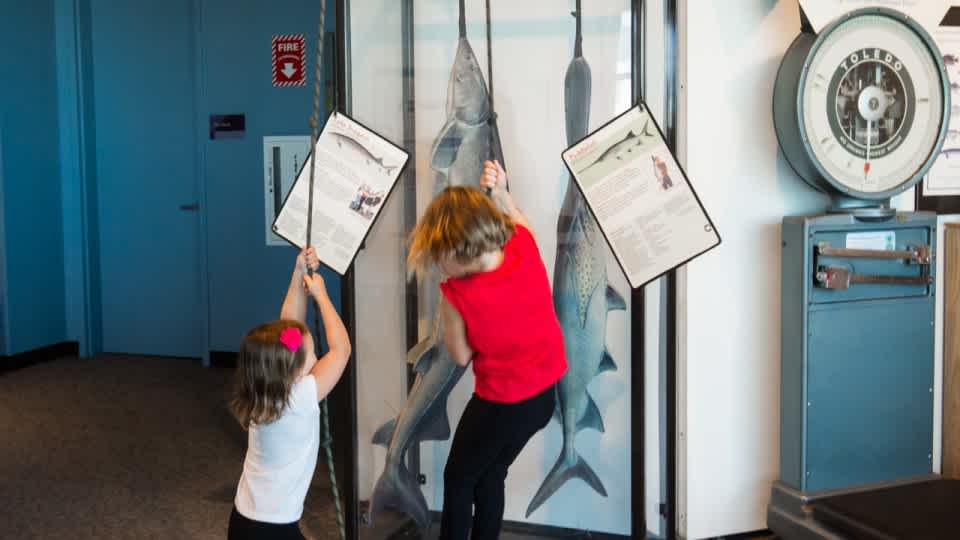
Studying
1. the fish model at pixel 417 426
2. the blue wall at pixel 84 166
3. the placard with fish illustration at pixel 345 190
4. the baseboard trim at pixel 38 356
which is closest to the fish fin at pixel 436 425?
the fish model at pixel 417 426

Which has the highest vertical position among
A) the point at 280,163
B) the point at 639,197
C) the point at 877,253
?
the point at 280,163

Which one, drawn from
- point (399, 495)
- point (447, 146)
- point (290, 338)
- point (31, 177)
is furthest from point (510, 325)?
point (31, 177)

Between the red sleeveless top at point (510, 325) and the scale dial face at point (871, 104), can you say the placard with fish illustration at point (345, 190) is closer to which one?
the red sleeveless top at point (510, 325)

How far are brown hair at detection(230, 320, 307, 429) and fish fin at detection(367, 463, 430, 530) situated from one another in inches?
26.3

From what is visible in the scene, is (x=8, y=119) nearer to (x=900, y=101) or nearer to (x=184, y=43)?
(x=184, y=43)

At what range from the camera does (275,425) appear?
6.08ft

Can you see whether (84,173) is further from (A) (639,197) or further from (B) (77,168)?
(A) (639,197)

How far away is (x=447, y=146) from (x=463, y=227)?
606 mm

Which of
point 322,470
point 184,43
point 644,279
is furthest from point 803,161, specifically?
point 184,43

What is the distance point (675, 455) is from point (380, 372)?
0.87 meters

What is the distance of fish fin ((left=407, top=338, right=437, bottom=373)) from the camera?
238 centimetres

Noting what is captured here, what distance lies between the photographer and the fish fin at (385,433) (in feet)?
7.91

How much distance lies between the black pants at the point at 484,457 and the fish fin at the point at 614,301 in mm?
419

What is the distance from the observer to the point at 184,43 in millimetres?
5301
